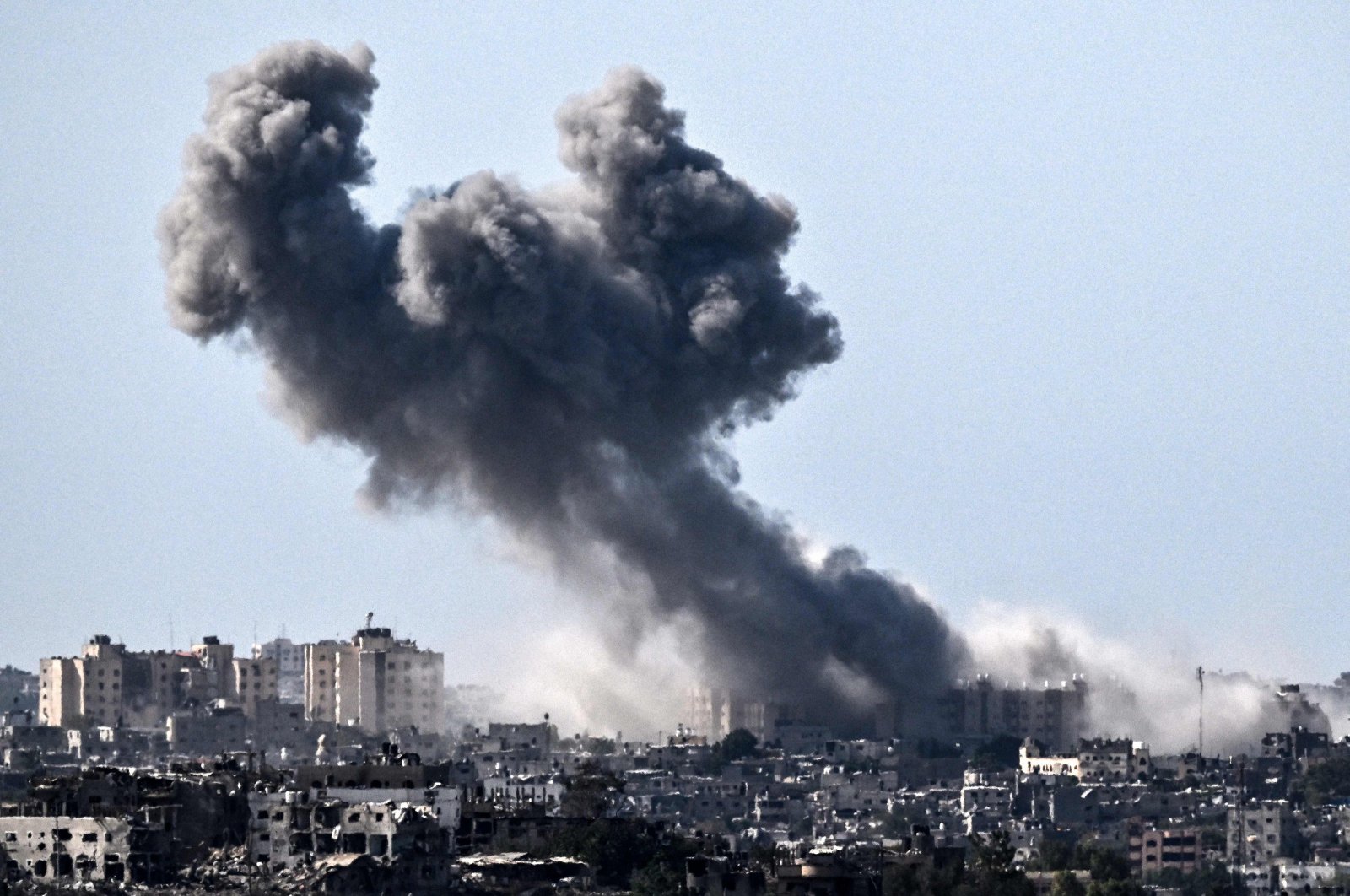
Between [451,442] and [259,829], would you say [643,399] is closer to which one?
[451,442]

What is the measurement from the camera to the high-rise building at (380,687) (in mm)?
137250

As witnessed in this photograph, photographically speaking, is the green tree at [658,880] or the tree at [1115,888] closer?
the green tree at [658,880]

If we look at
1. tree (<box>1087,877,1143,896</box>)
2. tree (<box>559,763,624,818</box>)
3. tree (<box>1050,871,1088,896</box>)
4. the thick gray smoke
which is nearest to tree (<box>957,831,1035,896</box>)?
tree (<box>1050,871,1088,896</box>)

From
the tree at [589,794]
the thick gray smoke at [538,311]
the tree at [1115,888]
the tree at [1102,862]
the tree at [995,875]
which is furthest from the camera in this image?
the thick gray smoke at [538,311]

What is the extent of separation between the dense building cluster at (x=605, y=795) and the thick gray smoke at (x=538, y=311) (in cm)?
701

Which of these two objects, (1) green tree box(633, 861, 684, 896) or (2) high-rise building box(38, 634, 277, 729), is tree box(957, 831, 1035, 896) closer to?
(1) green tree box(633, 861, 684, 896)

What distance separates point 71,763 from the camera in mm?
116625

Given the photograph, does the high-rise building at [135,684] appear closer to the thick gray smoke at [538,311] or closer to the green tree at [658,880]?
the thick gray smoke at [538,311]

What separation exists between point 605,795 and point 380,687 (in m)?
49.5

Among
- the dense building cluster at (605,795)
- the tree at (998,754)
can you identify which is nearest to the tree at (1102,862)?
the dense building cluster at (605,795)

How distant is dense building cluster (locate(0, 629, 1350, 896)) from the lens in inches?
2694

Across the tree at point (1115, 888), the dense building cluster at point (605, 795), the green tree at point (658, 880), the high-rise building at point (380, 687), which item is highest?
the high-rise building at point (380, 687)

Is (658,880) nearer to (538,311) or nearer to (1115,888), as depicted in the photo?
(1115,888)

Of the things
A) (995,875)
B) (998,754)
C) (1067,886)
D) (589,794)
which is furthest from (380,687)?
(995,875)
